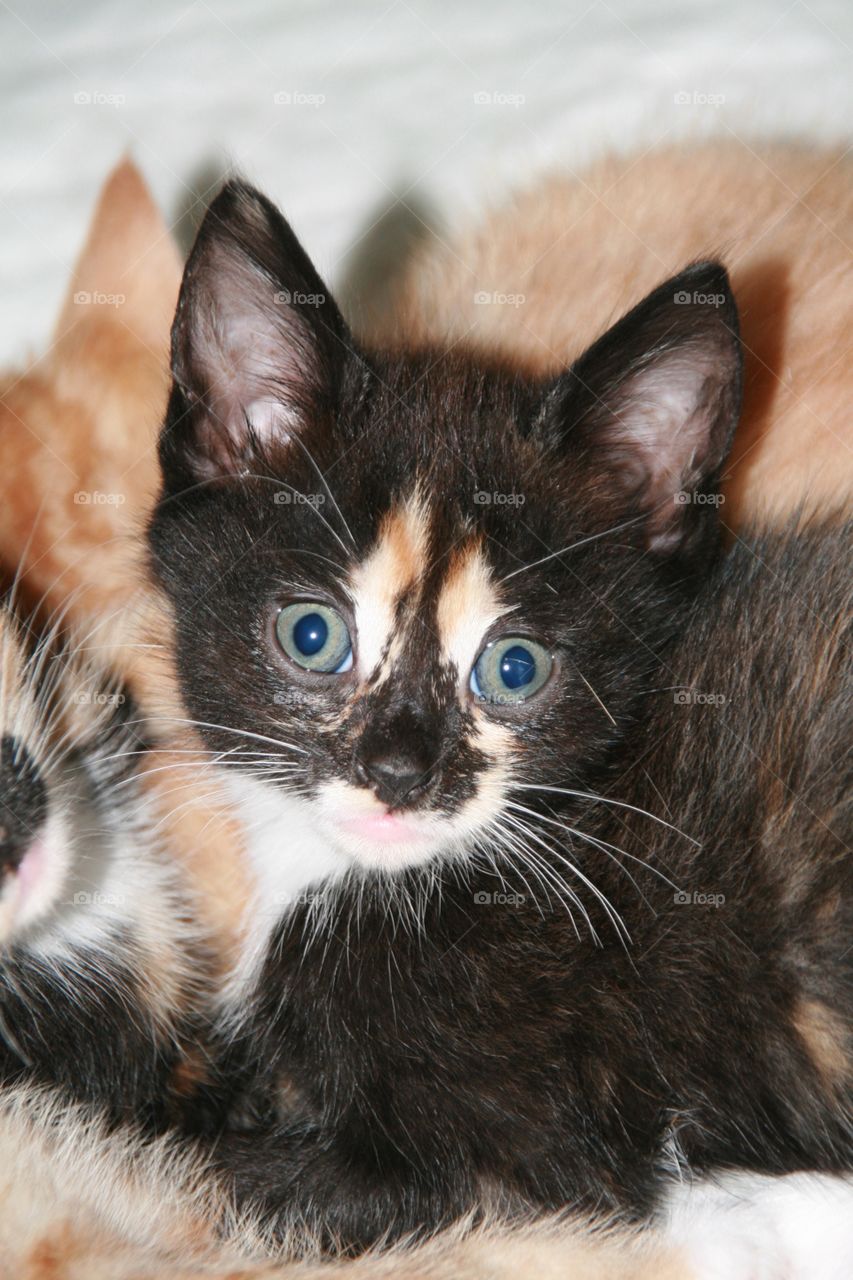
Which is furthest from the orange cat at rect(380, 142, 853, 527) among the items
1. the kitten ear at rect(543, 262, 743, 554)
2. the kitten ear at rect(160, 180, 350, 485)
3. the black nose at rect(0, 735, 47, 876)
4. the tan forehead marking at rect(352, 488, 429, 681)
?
the black nose at rect(0, 735, 47, 876)

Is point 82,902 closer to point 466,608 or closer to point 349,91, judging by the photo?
point 466,608

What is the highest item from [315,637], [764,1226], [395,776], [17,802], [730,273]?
[730,273]

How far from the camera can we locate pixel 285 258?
132cm

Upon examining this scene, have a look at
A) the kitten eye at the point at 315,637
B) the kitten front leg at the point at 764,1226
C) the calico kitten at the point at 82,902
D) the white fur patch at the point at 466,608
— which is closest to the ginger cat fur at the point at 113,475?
the calico kitten at the point at 82,902

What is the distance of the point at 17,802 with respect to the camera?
1351mm

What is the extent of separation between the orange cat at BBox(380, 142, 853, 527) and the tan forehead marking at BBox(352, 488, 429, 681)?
0.41 metres

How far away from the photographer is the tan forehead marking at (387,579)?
128 centimetres

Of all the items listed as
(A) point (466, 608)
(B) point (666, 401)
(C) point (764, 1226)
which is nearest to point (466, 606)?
(A) point (466, 608)

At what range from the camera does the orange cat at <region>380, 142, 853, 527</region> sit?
1521mm

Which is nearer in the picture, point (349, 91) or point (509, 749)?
point (509, 749)

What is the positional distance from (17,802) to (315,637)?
0.34 metres

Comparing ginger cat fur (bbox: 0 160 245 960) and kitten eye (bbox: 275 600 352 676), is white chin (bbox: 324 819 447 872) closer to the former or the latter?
kitten eye (bbox: 275 600 352 676)

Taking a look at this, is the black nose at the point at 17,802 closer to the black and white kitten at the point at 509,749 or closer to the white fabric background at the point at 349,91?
the black and white kitten at the point at 509,749

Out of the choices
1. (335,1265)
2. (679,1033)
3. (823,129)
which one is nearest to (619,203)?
(823,129)
